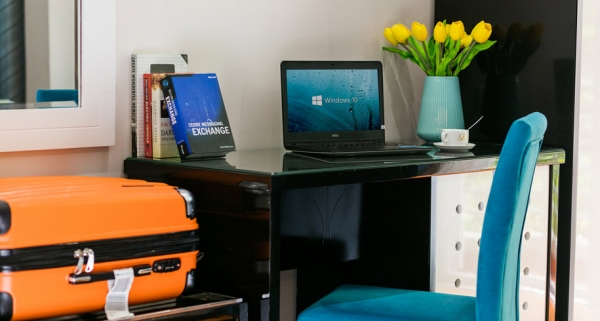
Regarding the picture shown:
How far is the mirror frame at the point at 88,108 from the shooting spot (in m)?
1.83

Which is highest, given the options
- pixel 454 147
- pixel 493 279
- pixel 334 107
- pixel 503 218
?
pixel 334 107

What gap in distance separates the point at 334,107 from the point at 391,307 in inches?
27.2

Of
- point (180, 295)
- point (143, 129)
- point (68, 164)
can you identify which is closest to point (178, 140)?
point (143, 129)

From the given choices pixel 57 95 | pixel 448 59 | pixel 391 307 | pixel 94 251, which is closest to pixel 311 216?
pixel 391 307

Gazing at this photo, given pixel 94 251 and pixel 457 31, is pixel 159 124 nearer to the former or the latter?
pixel 94 251

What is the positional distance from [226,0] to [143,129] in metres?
0.45

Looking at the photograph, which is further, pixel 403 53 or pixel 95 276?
pixel 403 53

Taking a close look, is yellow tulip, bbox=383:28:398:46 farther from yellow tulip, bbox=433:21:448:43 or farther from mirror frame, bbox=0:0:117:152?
mirror frame, bbox=0:0:117:152

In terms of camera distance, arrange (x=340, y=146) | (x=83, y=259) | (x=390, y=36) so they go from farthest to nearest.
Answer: (x=390, y=36), (x=340, y=146), (x=83, y=259)

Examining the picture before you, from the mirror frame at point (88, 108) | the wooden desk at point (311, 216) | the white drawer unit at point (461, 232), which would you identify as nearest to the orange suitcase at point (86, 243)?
the wooden desk at point (311, 216)

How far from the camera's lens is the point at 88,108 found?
1912mm

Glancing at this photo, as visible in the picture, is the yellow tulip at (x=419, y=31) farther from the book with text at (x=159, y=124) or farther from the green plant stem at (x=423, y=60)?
the book with text at (x=159, y=124)

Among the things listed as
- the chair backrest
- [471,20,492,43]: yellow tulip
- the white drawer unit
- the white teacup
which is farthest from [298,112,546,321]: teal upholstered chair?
[471,20,492,43]: yellow tulip

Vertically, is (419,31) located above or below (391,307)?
above
